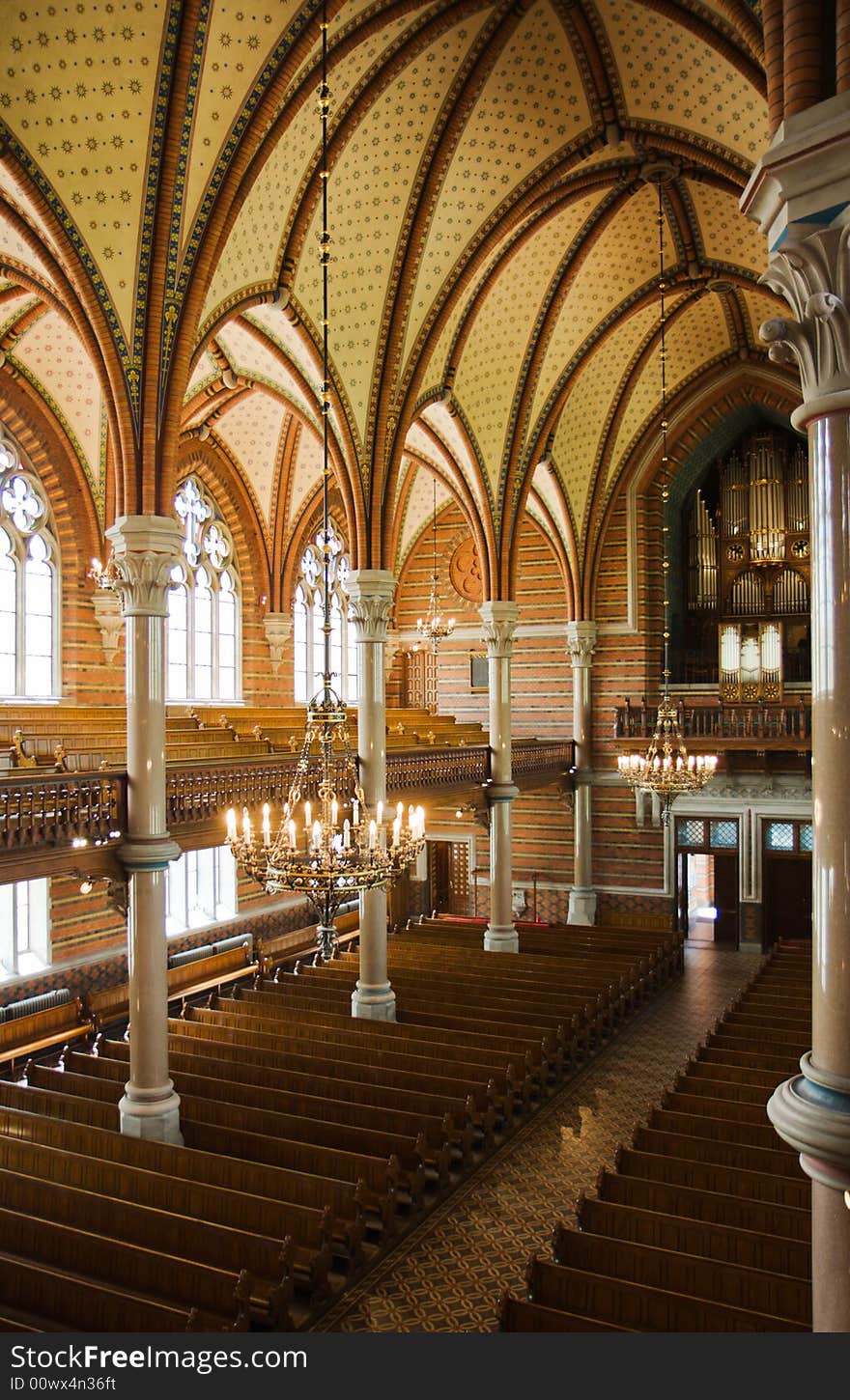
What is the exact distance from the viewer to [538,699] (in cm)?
2811

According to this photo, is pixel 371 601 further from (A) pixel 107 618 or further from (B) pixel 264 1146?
(B) pixel 264 1146

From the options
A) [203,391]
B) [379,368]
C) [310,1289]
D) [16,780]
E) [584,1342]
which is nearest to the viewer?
[584,1342]

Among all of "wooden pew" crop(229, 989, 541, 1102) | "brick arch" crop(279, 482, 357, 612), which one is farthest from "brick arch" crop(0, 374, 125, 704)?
"wooden pew" crop(229, 989, 541, 1102)

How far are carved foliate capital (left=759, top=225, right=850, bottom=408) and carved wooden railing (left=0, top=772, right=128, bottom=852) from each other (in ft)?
29.2

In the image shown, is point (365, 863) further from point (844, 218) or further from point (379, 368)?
point (379, 368)

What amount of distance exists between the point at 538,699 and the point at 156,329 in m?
18.2

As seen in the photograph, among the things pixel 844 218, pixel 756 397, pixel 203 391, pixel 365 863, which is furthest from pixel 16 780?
pixel 756 397

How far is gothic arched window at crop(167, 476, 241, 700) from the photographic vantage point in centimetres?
2292

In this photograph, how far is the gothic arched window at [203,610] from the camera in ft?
75.2

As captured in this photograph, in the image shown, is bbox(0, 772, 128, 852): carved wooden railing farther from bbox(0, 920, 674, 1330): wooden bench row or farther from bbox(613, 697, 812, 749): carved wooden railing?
bbox(613, 697, 812, 749): carved wooden railing

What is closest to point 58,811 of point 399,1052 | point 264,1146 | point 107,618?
point 264,1146

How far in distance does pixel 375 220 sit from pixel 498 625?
362 inches

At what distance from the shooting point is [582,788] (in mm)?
26391

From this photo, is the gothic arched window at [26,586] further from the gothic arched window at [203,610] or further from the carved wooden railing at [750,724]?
the carved wooden railing at [750,724]
